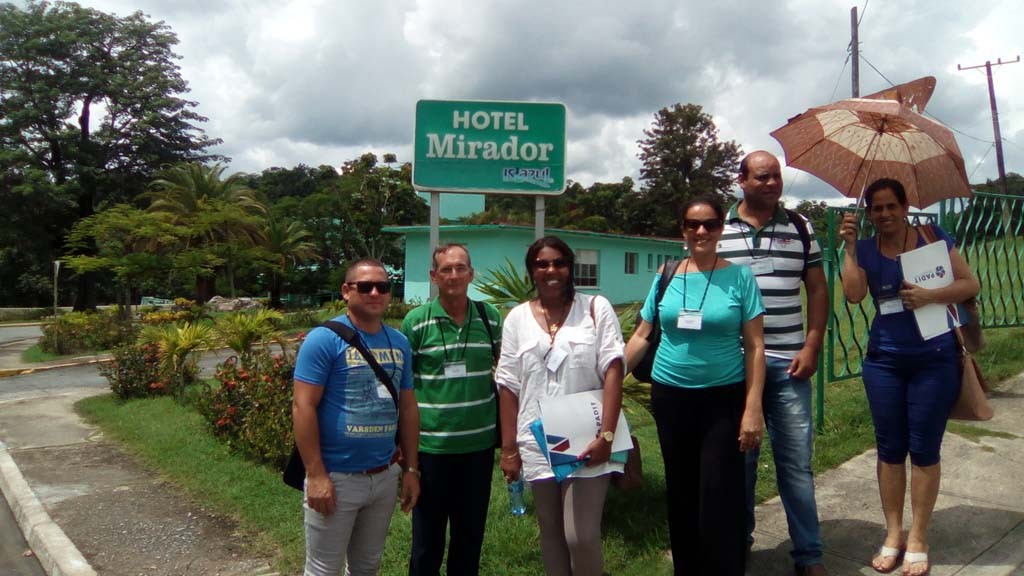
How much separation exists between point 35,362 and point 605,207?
3687 cm

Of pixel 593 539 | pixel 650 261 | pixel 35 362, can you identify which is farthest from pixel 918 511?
pixel 650 261

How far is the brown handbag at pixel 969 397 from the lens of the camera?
3289 mm

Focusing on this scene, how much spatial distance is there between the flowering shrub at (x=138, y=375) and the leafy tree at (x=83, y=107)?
23.3m

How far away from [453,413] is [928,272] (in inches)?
88.9

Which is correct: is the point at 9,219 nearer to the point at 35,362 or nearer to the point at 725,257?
the point at 35,362

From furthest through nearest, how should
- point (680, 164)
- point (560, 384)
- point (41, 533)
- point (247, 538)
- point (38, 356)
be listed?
point (680, 164) → point (38, 356) → point (41, 533) → point (247, 538) → point (560, 384)

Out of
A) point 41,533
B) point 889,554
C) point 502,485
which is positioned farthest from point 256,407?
point 889,554

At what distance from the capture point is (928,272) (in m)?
3.31

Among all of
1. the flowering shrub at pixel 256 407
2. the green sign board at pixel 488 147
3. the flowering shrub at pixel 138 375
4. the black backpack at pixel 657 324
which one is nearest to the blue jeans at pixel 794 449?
the black backpack at pixel 657 324

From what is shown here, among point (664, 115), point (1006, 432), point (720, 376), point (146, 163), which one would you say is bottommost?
point (1006, 432)

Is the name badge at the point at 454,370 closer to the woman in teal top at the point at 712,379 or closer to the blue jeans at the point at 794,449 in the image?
the woman in teal top at the point at 712,379

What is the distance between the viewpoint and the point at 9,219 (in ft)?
97.5

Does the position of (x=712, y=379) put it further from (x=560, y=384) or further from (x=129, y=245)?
(x=129, y=245)

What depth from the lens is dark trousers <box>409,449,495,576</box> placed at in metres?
3.02
